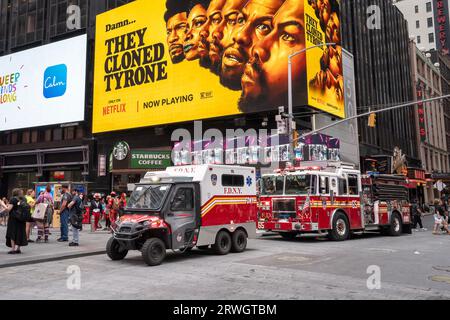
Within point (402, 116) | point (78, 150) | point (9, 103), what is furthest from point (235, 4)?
point (402, 116)

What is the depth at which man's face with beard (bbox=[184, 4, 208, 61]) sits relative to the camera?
35.8 metres

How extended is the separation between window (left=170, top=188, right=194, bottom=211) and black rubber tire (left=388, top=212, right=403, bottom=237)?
11499 millimetres

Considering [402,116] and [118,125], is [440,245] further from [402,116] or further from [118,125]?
[402,116]

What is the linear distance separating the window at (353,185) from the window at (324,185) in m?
1.58

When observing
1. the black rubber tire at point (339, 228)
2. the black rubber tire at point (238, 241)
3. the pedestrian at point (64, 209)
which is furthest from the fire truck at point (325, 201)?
the pedestrian at point (64, 209)

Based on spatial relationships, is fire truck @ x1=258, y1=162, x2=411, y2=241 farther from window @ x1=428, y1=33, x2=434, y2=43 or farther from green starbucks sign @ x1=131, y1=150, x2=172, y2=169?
window @ x1=428, y1=33, x2=434, y2=43

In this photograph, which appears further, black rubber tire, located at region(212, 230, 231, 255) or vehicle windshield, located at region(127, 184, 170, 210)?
black rubber tire, located at region(212, 230, 231, 255)

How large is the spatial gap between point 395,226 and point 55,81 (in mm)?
37837

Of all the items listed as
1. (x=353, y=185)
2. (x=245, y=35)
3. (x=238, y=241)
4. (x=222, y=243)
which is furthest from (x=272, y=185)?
(x=245, y=35)

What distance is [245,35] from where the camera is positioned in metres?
33.3

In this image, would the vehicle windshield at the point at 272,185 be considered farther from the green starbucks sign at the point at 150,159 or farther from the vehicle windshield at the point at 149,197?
the green starbucks sign at the point at 150,159

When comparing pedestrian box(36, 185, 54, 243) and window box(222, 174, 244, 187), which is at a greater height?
window box(222, 174, 244, 187)

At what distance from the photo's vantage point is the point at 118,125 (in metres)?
40.5

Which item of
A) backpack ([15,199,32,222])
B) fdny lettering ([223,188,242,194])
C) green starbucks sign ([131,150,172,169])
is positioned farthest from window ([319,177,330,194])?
green starbucks sign ([131,150,172,169])
